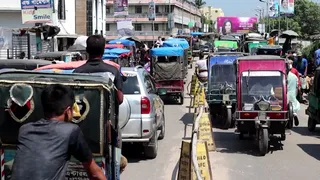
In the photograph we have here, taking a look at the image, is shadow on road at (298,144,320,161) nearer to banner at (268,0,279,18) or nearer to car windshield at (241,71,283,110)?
car windshield at (241,71,283,110)

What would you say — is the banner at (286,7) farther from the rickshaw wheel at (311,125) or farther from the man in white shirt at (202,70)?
the rickshaw wheel at (311,125)

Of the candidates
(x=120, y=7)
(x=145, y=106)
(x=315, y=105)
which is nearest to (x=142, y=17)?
(x=120, y=7)

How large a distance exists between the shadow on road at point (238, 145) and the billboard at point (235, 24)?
8646 centimetres

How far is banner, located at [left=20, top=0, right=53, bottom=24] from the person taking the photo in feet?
77.9

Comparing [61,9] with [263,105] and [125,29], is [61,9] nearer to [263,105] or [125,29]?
[125,29]

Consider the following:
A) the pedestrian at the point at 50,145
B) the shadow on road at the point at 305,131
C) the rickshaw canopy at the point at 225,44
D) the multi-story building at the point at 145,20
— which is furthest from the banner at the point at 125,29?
the multi-story building at the point at 145,20

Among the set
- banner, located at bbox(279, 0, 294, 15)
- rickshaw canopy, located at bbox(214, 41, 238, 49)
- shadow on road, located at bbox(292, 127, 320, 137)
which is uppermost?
banner, located at bbox(279, 0, 294, 15)

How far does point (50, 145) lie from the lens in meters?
3.85

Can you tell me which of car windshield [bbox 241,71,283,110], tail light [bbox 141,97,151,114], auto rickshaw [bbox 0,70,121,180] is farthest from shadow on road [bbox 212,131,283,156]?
auto rickshaw [bbox 0,70,121,180]

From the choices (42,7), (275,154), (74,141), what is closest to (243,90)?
(275,154)

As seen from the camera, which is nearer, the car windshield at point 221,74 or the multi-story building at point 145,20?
the car windshield at point 221,74

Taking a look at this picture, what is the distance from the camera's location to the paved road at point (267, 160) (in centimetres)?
947

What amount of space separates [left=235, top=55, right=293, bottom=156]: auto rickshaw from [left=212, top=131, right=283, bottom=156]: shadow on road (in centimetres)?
24

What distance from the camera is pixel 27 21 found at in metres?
24.2
